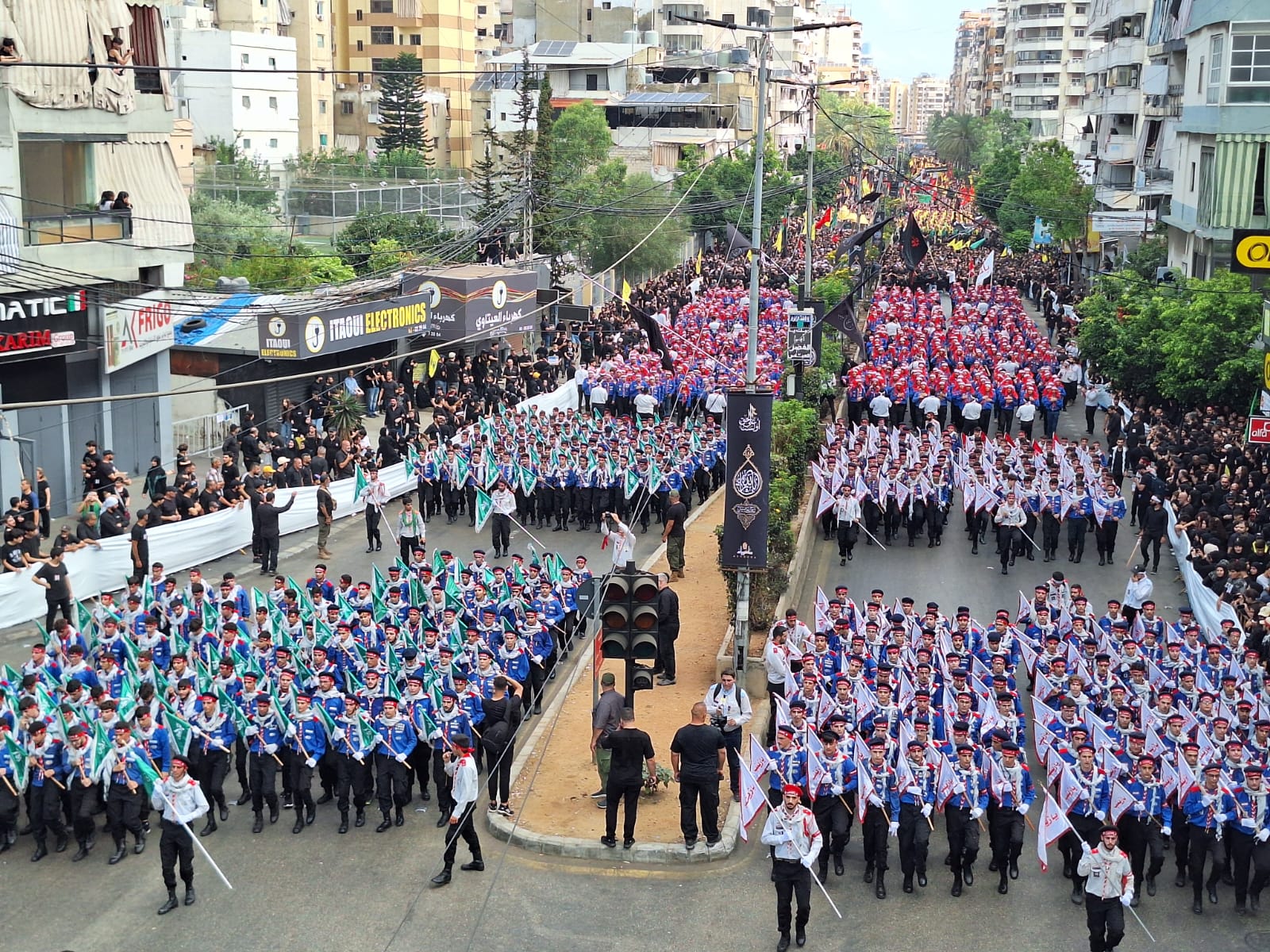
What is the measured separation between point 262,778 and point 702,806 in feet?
12.7

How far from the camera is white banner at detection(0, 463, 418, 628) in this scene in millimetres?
20719

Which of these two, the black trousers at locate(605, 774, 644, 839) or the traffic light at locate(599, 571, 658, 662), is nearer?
the black trousers at locate(605, 774, 644, 839)

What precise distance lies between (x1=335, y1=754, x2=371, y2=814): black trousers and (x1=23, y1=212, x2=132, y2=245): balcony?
14.9m

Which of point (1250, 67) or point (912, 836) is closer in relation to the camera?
point (912, 836)

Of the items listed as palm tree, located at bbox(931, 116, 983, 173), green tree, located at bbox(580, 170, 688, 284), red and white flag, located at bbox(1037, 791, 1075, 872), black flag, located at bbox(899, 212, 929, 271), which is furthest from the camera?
palm tree, located at bbox(931, 116, 983, 173)

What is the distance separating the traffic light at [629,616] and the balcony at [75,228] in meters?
15.5

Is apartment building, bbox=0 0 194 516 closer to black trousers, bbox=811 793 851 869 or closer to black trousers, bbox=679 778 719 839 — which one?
black trousers, bbox=679 778 719 839

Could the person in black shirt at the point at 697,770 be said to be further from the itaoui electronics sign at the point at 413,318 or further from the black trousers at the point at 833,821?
the itaoui electronics sign at the point at 413,318

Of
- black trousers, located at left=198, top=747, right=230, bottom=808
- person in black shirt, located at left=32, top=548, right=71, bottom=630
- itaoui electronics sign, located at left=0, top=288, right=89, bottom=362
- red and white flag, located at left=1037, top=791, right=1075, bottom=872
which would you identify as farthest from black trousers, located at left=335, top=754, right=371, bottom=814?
itaoui electronics sign, located at left=0, top=288, right=89, bottom=362

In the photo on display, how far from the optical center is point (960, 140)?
137250 millimetres

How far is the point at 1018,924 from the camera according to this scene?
12.9 m

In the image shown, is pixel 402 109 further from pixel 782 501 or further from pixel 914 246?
pixel 782 501

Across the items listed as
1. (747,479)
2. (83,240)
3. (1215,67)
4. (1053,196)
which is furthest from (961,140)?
(747,479)

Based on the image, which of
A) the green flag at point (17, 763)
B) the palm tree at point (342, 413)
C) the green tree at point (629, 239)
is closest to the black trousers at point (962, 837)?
the green flag at point (17, 763)
